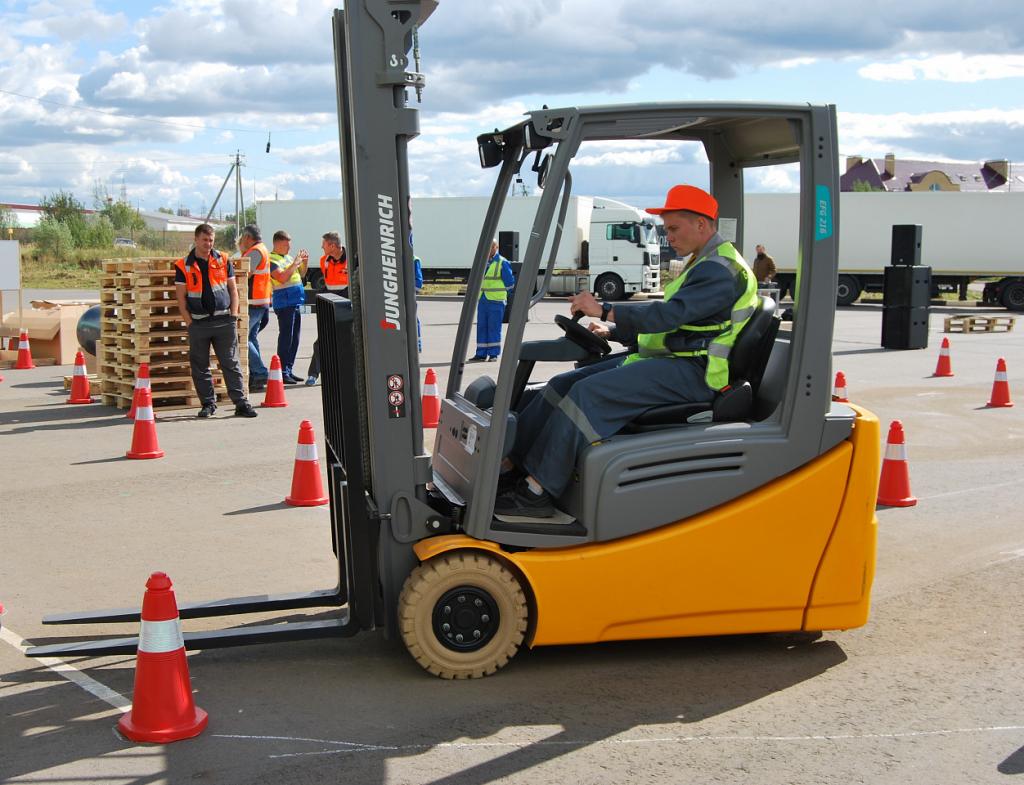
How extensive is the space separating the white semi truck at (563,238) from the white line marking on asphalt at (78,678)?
27556 mm

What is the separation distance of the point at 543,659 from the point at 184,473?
17.1 ft

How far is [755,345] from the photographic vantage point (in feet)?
17.0

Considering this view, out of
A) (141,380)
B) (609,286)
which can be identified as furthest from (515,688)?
(609,286)

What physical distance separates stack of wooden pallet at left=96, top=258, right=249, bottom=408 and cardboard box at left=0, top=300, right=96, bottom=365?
14.5 feet

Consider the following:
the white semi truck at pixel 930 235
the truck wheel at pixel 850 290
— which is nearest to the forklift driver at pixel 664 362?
the white semi truck at pixel 930 235

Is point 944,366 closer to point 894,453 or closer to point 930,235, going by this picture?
point 894,453

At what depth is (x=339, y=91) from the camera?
500cm

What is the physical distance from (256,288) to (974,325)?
18463 millimetres

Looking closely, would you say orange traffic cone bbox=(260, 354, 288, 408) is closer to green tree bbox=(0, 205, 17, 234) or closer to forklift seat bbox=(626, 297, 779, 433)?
forklift seat bbox=(626, 297, 779, 433)

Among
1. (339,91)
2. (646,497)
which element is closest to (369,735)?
(646,497)

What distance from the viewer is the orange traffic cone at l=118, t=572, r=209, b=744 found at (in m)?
4.25

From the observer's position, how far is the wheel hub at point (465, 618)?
15.9ft

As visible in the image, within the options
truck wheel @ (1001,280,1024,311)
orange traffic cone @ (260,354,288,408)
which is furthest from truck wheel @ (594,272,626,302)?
orange traffic cone @ (260,354,288,408)

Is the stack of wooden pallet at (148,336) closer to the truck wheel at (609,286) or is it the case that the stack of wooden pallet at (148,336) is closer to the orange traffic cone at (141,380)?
the orange traffic cone at (141,380)
